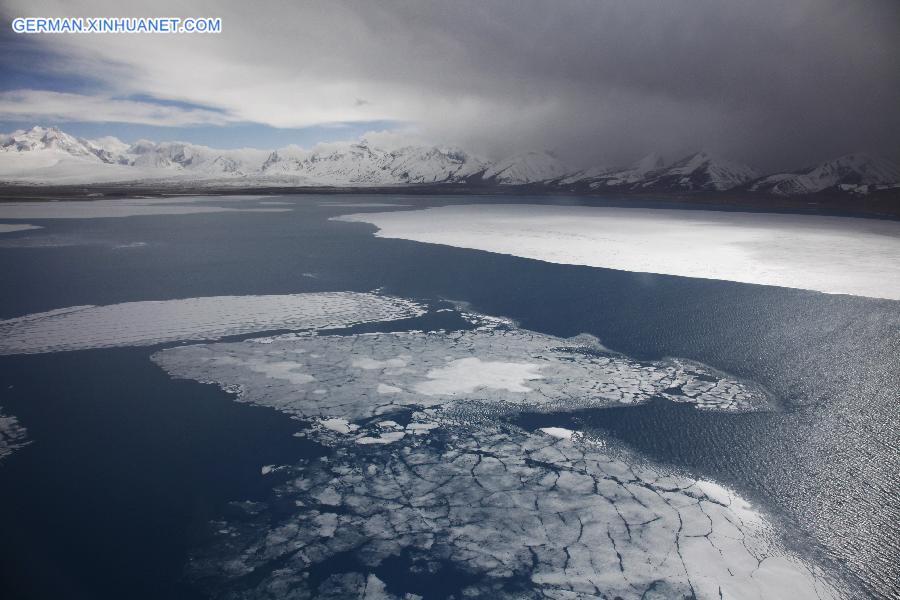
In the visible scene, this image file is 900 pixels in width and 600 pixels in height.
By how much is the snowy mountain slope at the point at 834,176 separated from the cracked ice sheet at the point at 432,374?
16357 centimetres

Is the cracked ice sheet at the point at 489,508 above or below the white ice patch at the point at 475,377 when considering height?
below

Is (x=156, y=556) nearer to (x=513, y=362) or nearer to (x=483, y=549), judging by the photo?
(x=483, y=549)

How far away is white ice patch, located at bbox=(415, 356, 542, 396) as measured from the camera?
8.04 meters

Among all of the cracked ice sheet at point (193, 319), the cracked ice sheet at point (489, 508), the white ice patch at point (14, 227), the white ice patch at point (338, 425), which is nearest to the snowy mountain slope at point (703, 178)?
the white ice patch at point (14, 227)

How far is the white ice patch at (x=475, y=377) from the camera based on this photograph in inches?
316

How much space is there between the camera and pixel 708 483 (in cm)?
574

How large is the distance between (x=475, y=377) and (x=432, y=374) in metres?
0.71

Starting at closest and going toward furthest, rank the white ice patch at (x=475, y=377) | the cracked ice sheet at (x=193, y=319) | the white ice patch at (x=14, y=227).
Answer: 1. the white ice patch at (x=475, y=377)
2. the cracked ice sheet at (x=193, y=319)
3. the white ice patch at (x=14, y=227)

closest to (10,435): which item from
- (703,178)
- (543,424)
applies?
(543,424)

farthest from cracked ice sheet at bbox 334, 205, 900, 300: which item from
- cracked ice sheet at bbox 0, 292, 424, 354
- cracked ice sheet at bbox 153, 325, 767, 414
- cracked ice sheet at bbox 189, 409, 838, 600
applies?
cracked ice sheet at bbox 189, 409, 838, 600

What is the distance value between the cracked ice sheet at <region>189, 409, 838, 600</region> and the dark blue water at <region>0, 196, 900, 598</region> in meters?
0.42

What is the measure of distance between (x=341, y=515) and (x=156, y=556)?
1.63 metres

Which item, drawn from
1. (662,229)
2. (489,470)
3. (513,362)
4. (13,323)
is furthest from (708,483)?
(662,229)

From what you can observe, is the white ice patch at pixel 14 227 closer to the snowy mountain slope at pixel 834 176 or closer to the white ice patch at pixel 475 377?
the white ice patch at pixel 475 377
